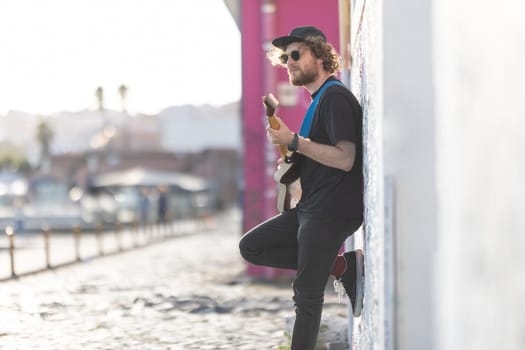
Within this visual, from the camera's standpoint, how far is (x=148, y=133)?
112 m

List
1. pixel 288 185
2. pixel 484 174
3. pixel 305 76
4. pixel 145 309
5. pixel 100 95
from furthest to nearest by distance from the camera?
pixel 100 95 → pixel 145 309 → pixel 288 185 → pixel 305 76 → pixel 484 174

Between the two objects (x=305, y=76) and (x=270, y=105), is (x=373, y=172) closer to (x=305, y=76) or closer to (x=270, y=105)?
(x=270, y=105)

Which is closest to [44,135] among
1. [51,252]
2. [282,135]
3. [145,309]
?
[51,252]

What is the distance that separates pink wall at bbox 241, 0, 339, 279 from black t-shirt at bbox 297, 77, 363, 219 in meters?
9.08

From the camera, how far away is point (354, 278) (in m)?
4.54

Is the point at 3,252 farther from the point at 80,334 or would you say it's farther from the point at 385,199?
the point at 385,199

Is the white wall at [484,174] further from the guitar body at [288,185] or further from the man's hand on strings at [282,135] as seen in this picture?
the guitar body at [288,185]

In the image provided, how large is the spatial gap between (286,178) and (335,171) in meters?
0.41

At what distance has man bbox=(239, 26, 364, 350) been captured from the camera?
406cm

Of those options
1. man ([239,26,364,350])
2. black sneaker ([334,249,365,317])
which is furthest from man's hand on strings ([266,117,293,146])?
black sneaker ([334,249,365,317])

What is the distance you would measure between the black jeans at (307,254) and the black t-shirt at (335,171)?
6 cm

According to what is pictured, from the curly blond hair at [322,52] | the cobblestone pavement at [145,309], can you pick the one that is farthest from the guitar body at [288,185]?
the cobblestone pavement at [145,309]

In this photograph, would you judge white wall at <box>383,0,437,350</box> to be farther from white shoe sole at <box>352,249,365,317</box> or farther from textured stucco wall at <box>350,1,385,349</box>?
white shoe sole at <box>352,249,365,317</box>

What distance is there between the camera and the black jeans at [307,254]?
4.14 metres
